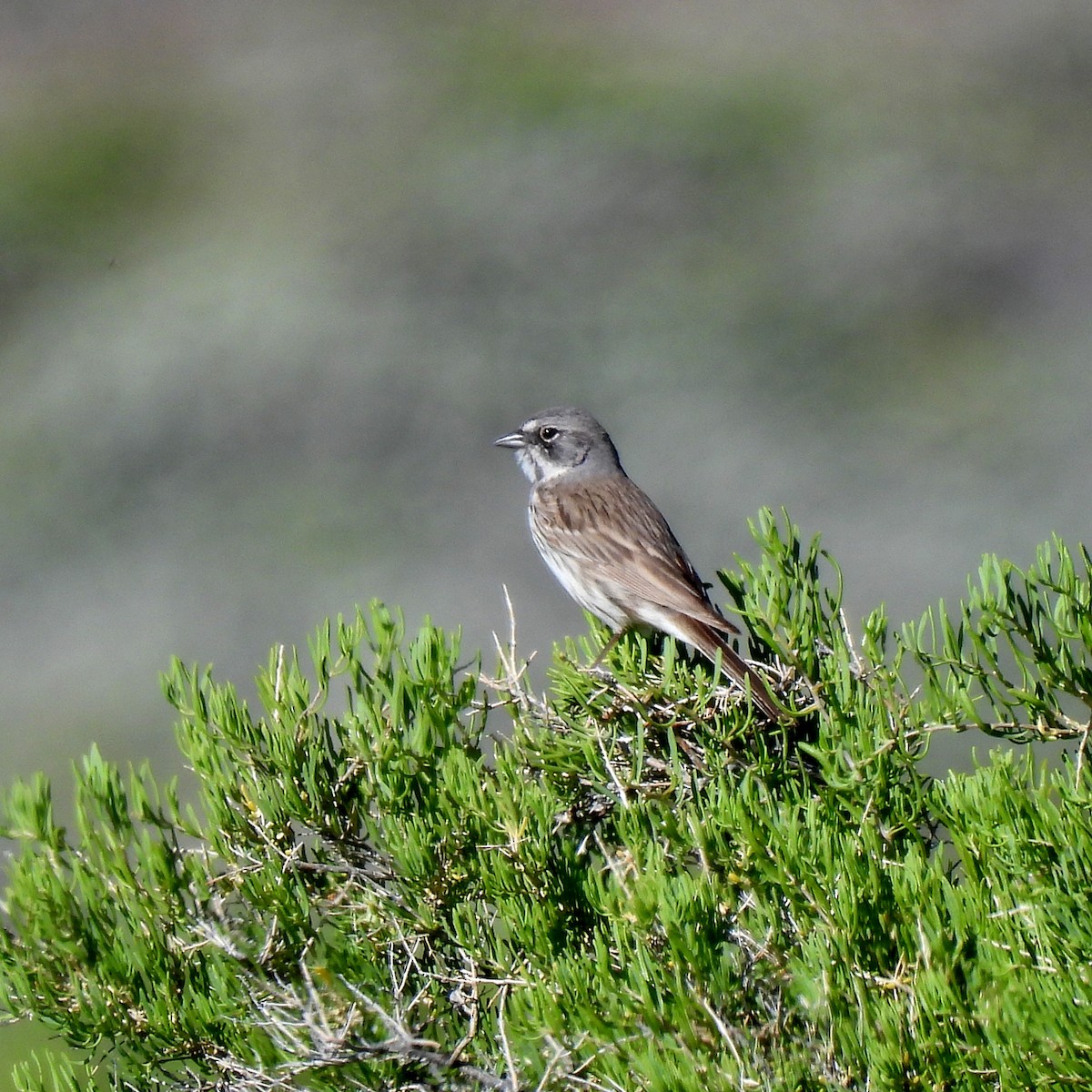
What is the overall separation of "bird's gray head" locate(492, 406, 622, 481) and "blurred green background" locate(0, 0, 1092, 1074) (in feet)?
9.32

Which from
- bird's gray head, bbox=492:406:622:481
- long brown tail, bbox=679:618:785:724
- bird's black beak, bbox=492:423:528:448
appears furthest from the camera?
bird's black beak, bbox=492:423:528:448

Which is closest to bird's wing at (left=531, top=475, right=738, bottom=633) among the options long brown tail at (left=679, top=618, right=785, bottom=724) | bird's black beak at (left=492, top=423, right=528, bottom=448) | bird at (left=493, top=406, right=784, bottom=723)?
bird at (left=493, top=406, right=784, bottom=723)

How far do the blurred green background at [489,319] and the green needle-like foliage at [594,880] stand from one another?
6064mm

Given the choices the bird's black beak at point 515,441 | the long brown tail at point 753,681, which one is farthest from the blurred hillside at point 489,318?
the long brown tail at point 753,681

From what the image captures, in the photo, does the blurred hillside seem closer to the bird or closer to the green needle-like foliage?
the bird

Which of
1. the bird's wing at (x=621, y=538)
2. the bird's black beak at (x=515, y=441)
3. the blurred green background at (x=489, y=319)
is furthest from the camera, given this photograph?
the blurred green background at (x=489, y=319)

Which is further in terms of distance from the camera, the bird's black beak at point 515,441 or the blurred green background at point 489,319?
the blurred green background at point 489,319

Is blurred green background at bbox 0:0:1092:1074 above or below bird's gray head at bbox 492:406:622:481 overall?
above

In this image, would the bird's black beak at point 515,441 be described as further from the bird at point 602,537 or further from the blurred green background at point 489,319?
the blurred green background at point 489,319

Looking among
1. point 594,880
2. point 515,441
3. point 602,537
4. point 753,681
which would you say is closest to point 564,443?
point 515,441

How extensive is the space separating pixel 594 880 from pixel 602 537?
10.1ft

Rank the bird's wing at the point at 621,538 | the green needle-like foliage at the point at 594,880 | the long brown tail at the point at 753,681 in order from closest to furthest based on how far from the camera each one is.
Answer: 1. the green needle-like foliage at the point at 594,880
2. the long brown tail at the point at 753,681
3. the bird's wing at the point at 621,538

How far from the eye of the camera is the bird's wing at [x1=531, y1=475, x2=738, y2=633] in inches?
165

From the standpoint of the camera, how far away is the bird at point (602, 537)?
4059mm
